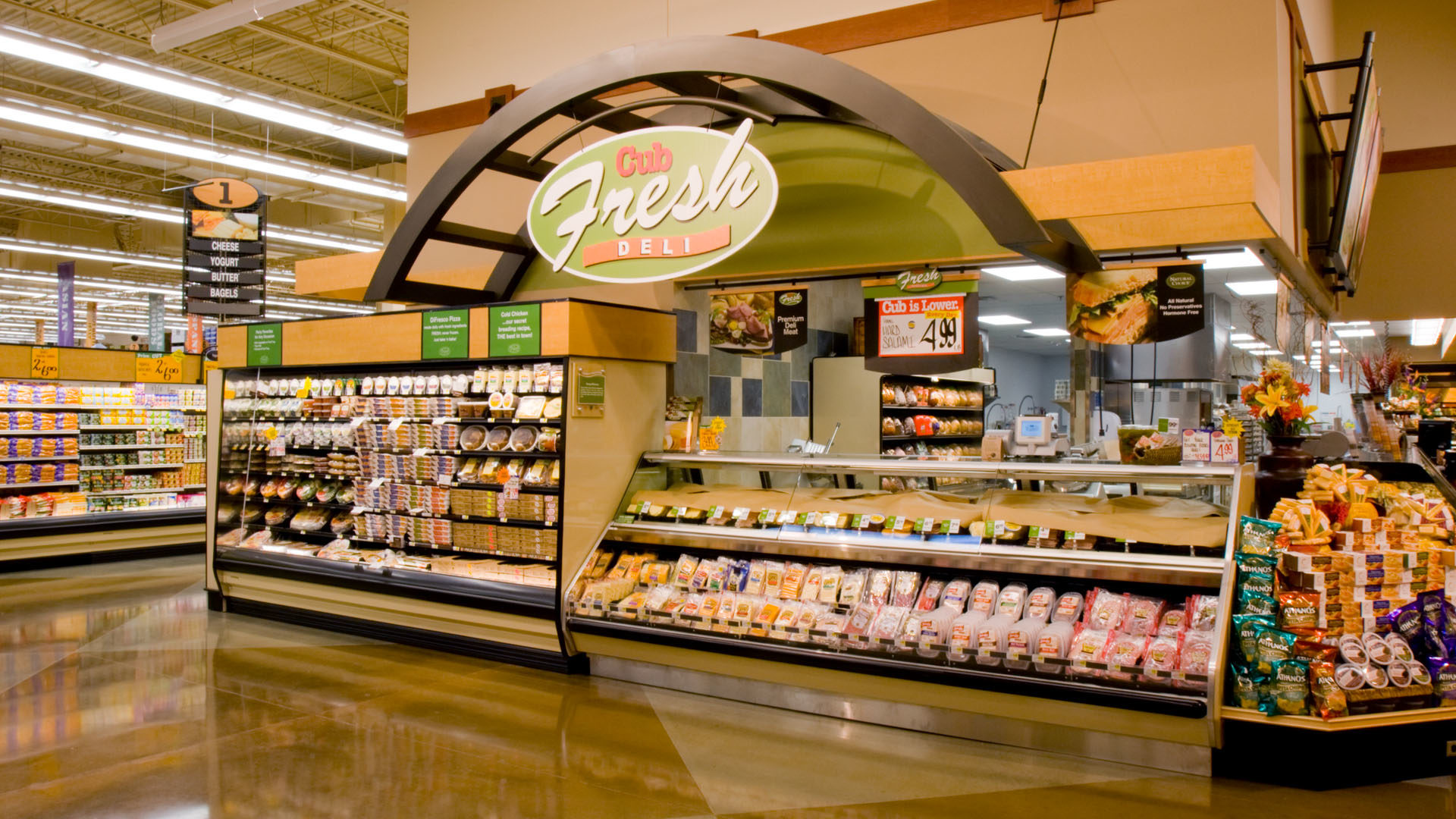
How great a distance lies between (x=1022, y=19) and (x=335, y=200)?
15127mm

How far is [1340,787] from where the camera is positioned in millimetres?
3719

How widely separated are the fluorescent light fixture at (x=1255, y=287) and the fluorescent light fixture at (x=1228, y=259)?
1004mm

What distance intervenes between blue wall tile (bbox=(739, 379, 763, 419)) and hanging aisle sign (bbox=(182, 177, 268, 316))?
571 centimetres

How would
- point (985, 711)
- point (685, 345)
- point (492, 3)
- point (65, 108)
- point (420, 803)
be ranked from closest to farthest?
1. point (420, 803)
2. point (985, 711)
3. point (685, 345)
4. point (492, 3)
5. point (65, 108)

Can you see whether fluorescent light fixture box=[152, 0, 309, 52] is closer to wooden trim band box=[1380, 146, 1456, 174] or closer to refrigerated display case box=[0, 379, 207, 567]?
refrigerated display case box=[0, 379, 207, 567]

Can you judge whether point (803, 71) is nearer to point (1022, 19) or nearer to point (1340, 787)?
point (1022, 19)

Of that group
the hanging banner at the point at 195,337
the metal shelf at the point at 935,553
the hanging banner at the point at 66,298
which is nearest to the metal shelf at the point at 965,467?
the metal shelf at the point at 935,553

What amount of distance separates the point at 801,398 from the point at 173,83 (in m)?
6.55

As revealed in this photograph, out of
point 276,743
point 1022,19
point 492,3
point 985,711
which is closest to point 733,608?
point 985,711

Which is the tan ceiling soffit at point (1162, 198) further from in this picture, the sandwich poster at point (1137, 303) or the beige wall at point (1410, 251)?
the beige wall at point (1410, 251)

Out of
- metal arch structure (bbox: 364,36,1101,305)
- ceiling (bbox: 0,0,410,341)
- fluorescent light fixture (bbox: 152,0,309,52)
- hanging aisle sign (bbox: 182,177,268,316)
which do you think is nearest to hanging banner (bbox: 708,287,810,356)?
metal arch structure (bbox: 364,36,1101,305)

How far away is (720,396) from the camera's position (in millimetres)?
7266

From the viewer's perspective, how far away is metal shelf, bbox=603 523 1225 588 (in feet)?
13.5

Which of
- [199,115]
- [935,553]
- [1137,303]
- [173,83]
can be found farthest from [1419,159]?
[199,115]
